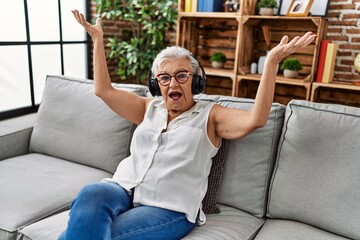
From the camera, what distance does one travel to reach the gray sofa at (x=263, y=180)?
56.5 inches

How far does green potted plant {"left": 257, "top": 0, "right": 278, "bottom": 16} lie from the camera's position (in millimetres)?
2959

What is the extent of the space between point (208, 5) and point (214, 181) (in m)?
2.00

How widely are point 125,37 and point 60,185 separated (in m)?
2.40

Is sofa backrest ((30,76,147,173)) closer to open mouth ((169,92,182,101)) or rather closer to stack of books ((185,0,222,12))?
open mouth ((169,92,182,101))

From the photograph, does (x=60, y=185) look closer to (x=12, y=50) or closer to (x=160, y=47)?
(x=12, y=50)

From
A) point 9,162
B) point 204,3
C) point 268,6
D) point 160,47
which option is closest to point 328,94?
point 268,6

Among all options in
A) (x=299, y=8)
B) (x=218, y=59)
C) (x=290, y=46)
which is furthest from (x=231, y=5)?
(x=290, y=46)

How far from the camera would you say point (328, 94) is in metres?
3.11

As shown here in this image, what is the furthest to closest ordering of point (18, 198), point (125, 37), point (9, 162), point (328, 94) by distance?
point (125, 37) < point (328, 94) < point (9, 162) < point (18, 198)

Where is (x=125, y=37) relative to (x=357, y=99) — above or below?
above

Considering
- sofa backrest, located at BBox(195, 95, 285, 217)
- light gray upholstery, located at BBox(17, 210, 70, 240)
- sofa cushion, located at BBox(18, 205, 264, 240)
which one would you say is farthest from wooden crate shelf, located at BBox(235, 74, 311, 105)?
light gray upholstery, located at BBox(17, 210, 70, 240)

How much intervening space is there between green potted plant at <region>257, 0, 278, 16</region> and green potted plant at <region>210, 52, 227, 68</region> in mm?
534

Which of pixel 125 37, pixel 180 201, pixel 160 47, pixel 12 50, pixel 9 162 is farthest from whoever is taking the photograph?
pixel 125 37

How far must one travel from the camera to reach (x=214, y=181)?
1624mm
